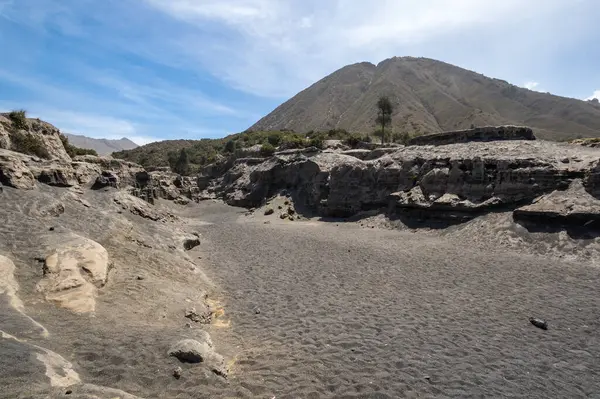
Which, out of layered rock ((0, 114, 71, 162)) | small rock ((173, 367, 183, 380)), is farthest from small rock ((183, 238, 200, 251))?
small rock ((173, 367, 183, 380))

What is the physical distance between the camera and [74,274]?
29.5 ft

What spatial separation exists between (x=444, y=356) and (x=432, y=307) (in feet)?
10.5

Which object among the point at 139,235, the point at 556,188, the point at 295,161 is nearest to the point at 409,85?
the point at 295,161

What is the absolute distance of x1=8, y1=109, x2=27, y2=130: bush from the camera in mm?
21359

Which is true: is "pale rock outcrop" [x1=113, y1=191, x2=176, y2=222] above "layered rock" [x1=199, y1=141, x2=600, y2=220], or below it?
below

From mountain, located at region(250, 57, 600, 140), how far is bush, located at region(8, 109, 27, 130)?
336 feet

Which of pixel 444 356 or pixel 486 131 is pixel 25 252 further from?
pixel 486 131

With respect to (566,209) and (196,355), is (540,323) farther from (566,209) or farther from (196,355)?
(566,209)

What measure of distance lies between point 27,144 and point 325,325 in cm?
2070

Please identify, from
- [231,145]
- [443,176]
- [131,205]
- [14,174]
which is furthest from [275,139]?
[14,174]

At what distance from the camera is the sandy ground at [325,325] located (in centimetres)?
636

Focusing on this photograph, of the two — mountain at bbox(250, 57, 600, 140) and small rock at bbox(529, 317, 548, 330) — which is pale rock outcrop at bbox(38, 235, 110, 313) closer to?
small rock at bbox(529, 317, 548, 330)

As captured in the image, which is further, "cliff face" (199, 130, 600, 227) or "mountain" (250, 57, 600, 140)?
"mountain" (250, 57, 600, 140)

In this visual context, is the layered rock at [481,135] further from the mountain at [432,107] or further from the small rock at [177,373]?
the mountain at [432,107]
